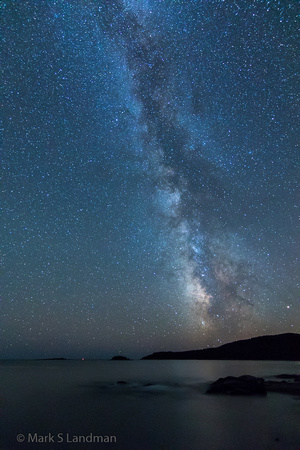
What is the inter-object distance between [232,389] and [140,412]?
1006cm

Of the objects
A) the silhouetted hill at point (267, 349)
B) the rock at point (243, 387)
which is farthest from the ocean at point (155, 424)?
the silhouetted hill at point (267, 349)

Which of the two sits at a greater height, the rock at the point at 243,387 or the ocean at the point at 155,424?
the rock at the point at 243,387

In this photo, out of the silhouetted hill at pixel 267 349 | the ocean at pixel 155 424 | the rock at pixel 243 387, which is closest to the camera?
the ocean at pixel 155 424

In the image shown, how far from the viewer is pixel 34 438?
47.5ft

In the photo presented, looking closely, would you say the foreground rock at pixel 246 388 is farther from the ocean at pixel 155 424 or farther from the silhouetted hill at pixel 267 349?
the silhouetted hill at pixel 267 349

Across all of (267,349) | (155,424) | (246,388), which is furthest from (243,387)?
(267,349)

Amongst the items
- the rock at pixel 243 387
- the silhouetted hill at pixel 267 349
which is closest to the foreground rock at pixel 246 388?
the rock at pixel 243 387

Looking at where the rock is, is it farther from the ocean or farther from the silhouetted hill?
the silhouetted hill

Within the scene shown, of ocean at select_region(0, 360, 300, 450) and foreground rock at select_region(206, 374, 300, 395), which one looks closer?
ocean at select_region(0, 360, 300, 450)

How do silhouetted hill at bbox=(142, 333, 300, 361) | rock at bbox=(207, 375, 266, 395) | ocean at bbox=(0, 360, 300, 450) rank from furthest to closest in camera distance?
silhouetted hill at bbox=(142, 333, 300, 361) < rock at bbox=(207, 375, 266, 395) < ocean at bbox=(0, 360, 300, 450)

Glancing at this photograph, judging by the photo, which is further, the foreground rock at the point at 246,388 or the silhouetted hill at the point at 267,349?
the silhouetted hill at the point at 267,349

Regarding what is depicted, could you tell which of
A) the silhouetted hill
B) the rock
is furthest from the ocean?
the silhouetted hill

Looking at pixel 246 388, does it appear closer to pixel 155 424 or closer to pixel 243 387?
pixel 243 387

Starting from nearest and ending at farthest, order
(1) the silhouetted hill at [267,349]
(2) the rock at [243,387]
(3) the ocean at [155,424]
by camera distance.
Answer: (3) the ocean at [155,424] < (2) the rock at [243,387] < (1) the silhouetted hill at [267,349]
